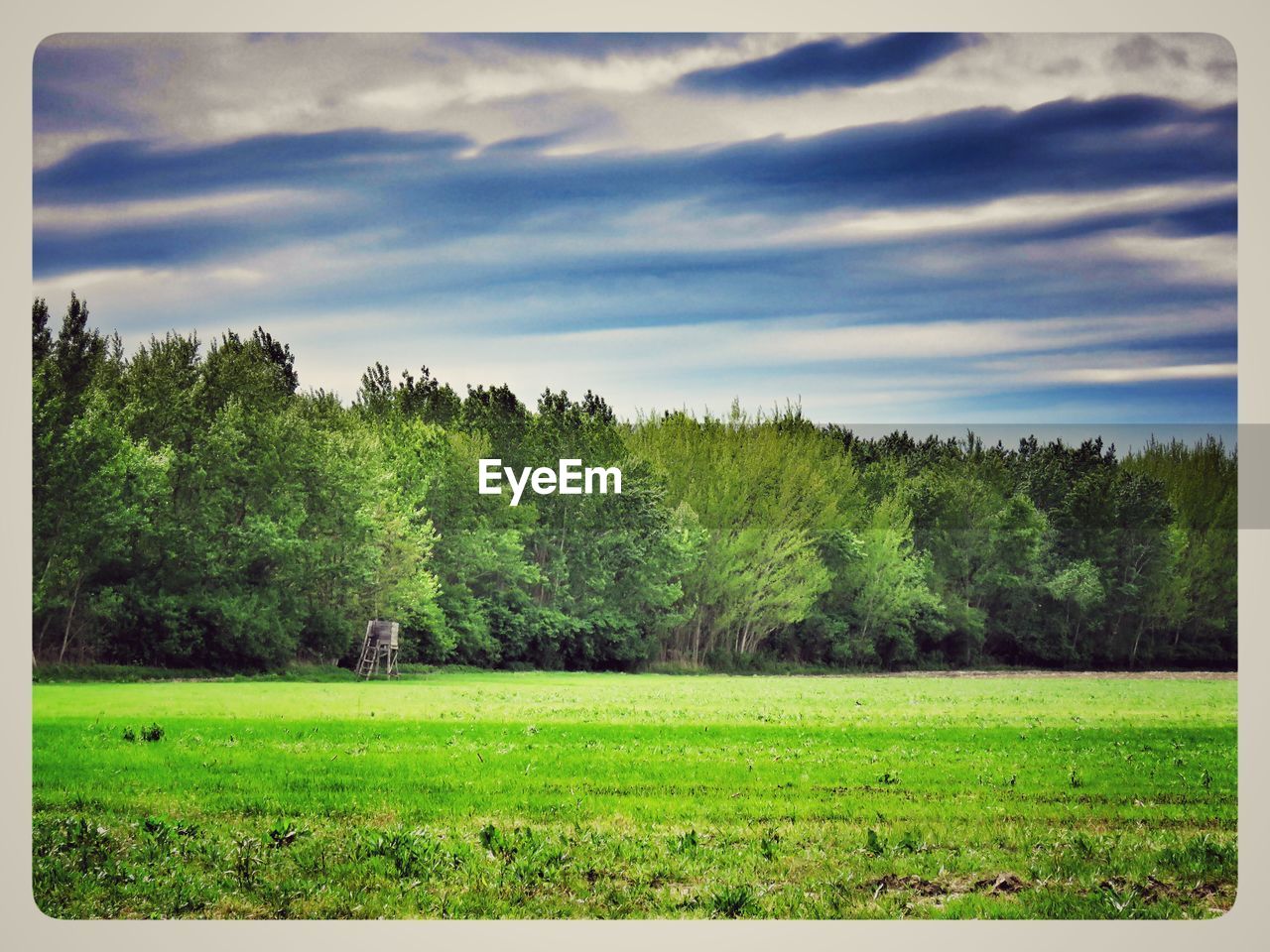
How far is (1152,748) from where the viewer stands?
10.0 metres

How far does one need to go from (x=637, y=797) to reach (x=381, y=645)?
95.0 inches

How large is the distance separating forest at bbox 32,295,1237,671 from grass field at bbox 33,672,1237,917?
0.35 m

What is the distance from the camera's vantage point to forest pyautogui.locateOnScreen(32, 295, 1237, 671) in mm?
10055

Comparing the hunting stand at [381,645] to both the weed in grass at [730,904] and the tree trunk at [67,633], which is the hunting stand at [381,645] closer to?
the tree trunk at [67,633]

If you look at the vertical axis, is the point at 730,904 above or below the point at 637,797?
below

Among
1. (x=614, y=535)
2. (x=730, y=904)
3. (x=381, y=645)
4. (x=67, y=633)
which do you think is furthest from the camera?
(x=381, y=645)

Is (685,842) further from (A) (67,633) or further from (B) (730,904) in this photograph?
(A) (67,633)

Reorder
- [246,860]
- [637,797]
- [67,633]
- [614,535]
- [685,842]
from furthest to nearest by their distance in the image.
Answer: [614,535]
[67,633]
[637,797]
[685,842]
[246,860]

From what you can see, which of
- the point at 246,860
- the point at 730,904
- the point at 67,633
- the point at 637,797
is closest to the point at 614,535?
the point at 637,797

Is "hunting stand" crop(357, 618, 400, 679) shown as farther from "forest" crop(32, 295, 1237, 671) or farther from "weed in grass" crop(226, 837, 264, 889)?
"weed in grass" crop(226, 837, 264, 889)

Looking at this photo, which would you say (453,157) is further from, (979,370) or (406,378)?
(979,370)

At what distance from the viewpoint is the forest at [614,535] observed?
33.0 feet

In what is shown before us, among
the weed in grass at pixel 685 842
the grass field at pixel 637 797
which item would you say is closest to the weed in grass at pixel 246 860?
the grass field at pixel 637 797

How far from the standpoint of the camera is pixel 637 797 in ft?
31.6
